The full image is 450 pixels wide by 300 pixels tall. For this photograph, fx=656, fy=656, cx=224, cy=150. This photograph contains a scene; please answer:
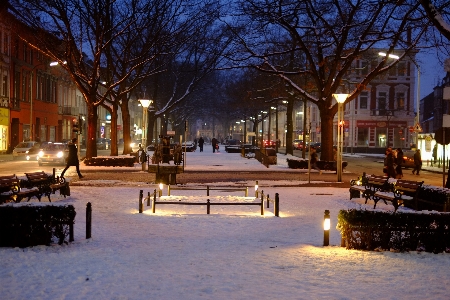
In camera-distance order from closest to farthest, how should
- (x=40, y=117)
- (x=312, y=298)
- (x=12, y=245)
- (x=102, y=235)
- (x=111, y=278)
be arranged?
1. (x=312, y=298)
2. (x=111, y=278)
3. (x=12, y=245)
4. (x=102, y=235)
5. (x=40, y=117)

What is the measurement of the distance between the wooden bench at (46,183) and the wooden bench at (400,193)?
959cm

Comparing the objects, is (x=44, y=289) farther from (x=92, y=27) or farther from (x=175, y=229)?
(x=92, y=27)

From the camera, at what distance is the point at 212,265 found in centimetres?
1002

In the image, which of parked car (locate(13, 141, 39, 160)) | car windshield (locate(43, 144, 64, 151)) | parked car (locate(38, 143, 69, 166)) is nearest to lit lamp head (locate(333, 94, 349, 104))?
parked car (locate(38, 143, 69, 166))

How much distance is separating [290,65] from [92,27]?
657 inches

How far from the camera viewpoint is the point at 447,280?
30.7 feet

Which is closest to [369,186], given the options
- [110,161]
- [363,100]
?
[110,161]

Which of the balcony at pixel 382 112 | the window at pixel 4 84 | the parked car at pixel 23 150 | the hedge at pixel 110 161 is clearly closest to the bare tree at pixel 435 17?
the hedge at pixel 110 161

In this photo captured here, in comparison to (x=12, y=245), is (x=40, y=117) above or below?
above

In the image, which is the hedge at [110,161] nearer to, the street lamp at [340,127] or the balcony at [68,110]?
the street lamp at [340,127]

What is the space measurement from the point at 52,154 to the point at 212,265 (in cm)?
3291

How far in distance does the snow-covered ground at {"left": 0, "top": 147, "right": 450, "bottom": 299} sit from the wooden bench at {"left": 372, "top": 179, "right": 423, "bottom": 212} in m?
3.45

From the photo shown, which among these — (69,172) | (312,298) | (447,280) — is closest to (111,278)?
(312,298)

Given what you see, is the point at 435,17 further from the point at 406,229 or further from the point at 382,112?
the point at 382,112
